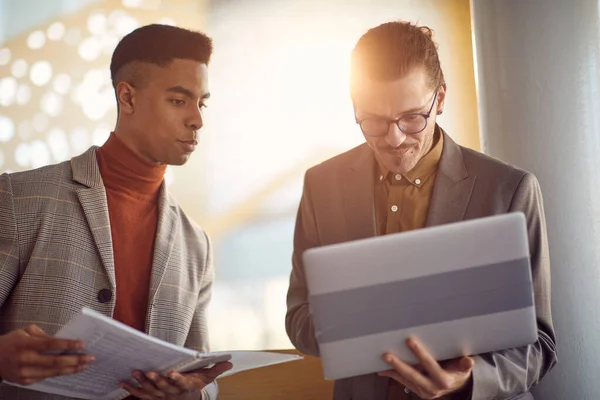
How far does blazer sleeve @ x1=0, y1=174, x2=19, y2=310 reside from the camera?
5.65ft

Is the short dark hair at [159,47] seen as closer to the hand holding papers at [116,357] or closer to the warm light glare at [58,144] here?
Answer: the warm light glare at [58,144]

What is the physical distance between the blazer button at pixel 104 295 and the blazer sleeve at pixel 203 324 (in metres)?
0.29

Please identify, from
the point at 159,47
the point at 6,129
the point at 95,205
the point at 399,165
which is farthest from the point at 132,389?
the point at 6,129

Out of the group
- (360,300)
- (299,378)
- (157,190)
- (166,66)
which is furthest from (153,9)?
(360,300)

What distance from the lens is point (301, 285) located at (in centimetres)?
172

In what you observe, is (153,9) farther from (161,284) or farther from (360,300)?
(360,300)

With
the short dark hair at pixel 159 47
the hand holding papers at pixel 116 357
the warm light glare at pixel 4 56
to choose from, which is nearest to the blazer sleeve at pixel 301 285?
the hand holding papers at pixel 116 357

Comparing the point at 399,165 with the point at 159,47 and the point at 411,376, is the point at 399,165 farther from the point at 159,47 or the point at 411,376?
the point at 159,47

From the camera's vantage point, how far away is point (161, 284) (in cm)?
186

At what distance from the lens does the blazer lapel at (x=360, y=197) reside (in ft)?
5.34

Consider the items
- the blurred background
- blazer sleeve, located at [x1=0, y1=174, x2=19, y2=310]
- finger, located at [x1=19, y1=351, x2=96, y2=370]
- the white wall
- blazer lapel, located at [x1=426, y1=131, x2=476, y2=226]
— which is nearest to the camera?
finger, located at [x1=19, y1=351, x2=96, y2=370]

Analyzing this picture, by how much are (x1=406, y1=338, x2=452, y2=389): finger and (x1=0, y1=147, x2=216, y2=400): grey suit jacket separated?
0.77 m

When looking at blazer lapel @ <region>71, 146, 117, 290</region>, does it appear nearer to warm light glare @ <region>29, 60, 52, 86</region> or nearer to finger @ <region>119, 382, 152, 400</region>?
finger @ <region>119, 382, 152, 400</region>

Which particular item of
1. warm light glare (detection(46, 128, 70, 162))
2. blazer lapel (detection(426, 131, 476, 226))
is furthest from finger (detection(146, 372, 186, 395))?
warm light glare (detection(46, 128, 70, 162))
